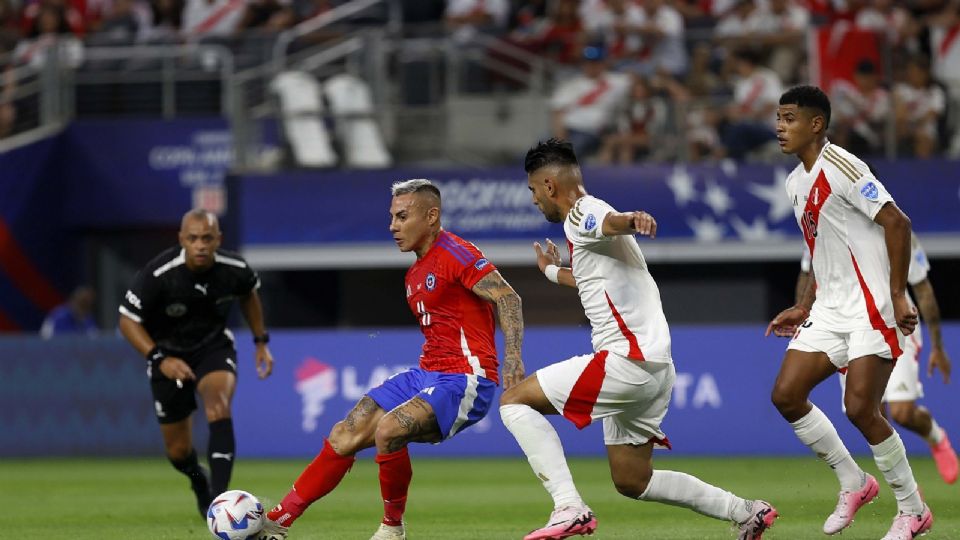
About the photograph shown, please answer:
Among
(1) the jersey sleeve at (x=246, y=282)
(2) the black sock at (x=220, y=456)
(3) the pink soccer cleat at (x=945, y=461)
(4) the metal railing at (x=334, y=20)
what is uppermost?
(4) the metal railing at (x=334, y=20)

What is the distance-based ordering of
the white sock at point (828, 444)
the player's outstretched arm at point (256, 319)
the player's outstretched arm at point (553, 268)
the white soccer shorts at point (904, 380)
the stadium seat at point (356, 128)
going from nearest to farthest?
the player's outstretched arm at point (553, 268), the white sock at point (828, 444), the player's outstretched arm at point (256, 319), the white soccer shorts at point (904, 380), the stadium seat at point (356, 128)

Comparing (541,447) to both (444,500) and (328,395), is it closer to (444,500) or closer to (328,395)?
(444,500)

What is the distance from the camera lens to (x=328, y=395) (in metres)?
17.5

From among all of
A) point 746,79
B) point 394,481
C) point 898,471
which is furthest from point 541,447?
point 746,79

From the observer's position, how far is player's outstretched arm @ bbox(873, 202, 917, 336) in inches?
327

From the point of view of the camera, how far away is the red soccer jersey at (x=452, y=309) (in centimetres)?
861

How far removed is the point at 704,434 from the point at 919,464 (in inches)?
101

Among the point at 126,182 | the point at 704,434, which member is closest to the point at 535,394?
the point at 704,434

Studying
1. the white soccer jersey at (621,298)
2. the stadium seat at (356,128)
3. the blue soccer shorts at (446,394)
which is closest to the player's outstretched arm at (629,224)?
the white soccer jersey at (621,298)

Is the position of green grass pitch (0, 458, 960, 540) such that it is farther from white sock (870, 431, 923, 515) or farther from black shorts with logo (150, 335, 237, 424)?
black shorts with logo (150, 335, 237, 424)

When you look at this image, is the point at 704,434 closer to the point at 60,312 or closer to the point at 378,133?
the point at 378,133

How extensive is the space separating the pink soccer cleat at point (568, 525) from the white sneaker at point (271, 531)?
1.47 meters

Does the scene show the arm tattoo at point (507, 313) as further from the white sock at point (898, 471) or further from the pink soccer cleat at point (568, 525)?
the white sock at point (898, 471)

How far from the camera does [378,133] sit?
20.1m
